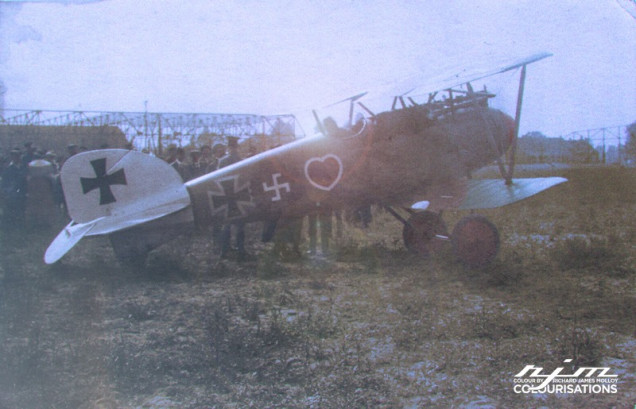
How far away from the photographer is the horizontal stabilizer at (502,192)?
Answer: 5.65 meters

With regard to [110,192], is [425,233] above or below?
below

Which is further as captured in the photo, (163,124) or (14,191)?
(163,124)

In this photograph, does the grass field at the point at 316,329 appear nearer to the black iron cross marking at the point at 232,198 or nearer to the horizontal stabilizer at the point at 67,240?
the horizontal stabilizer at the point at 67,240

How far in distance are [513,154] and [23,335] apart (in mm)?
5772

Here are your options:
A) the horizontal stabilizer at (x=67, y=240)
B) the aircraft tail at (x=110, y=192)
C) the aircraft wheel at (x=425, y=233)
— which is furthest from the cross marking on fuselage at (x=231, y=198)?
the aircraft wheel at (x=425, y=233)

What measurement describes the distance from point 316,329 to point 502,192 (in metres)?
3.57

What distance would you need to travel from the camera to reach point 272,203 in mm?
5656

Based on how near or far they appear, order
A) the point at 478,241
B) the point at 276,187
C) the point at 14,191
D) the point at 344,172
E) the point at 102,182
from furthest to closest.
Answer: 1. the point at 14,191
2. the point at 344,172
3. the point at 276,187
4. the point at 478,241
5. the point at 102,182

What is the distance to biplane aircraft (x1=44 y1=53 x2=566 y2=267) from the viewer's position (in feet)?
16.2

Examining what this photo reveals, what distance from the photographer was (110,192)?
4957mm

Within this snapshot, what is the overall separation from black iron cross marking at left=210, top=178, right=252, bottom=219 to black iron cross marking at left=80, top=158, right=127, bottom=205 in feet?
3.69

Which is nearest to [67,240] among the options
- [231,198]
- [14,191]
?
[231,198]

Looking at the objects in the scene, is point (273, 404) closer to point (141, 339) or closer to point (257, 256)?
point (141, 339)

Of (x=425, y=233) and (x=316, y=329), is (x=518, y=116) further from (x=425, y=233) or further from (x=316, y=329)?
(x=316, y=329)
